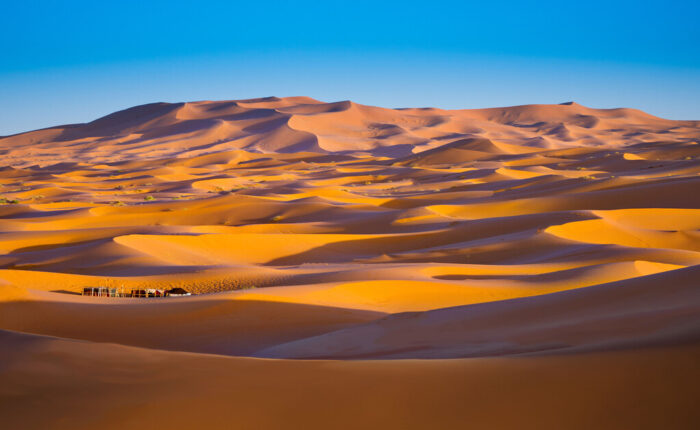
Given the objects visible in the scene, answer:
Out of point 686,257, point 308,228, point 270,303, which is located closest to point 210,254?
point 308,228

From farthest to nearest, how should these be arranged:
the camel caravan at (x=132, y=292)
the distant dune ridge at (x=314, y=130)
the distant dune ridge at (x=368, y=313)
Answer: the distant dune ridge at (x=314, y=130) < the camel caravan at (x=132, y=292) < the distant dune ridge at (x=368, y=313)

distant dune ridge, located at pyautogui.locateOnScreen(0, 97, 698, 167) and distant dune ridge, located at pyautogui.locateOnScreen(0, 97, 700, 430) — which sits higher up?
distant dune ridge, located at pyautogui.locateOnScreen(0, 97, 698, 167)

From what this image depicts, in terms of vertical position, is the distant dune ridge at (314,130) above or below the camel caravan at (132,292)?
above

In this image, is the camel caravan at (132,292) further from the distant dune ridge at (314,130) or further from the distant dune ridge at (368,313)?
the distant dune ridge at (314,130)

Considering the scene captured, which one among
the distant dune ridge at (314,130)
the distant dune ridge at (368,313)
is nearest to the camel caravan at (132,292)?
the distant dune ridge at (368,313)

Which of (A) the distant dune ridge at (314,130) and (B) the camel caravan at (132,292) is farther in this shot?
(A) the distant dune ridge at (314,130)

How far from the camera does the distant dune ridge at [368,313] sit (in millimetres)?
2594

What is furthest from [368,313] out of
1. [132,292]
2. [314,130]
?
[314,130]

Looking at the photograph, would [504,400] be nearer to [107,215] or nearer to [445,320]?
[445,320]

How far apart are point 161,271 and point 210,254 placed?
8.89 feet

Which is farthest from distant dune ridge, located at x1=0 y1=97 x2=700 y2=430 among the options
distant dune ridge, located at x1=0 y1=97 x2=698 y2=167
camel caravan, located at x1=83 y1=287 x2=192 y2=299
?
distant dune ridge, located at x1=0 y1=97 x2=698 y2=167

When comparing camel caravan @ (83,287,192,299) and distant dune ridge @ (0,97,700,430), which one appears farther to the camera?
camel caravan @ (83,287,192,299)

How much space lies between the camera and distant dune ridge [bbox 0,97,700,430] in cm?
259

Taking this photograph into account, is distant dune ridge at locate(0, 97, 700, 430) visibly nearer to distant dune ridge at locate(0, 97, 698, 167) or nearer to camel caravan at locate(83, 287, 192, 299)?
camel caravan at locate(83, 287, 192, 299)
